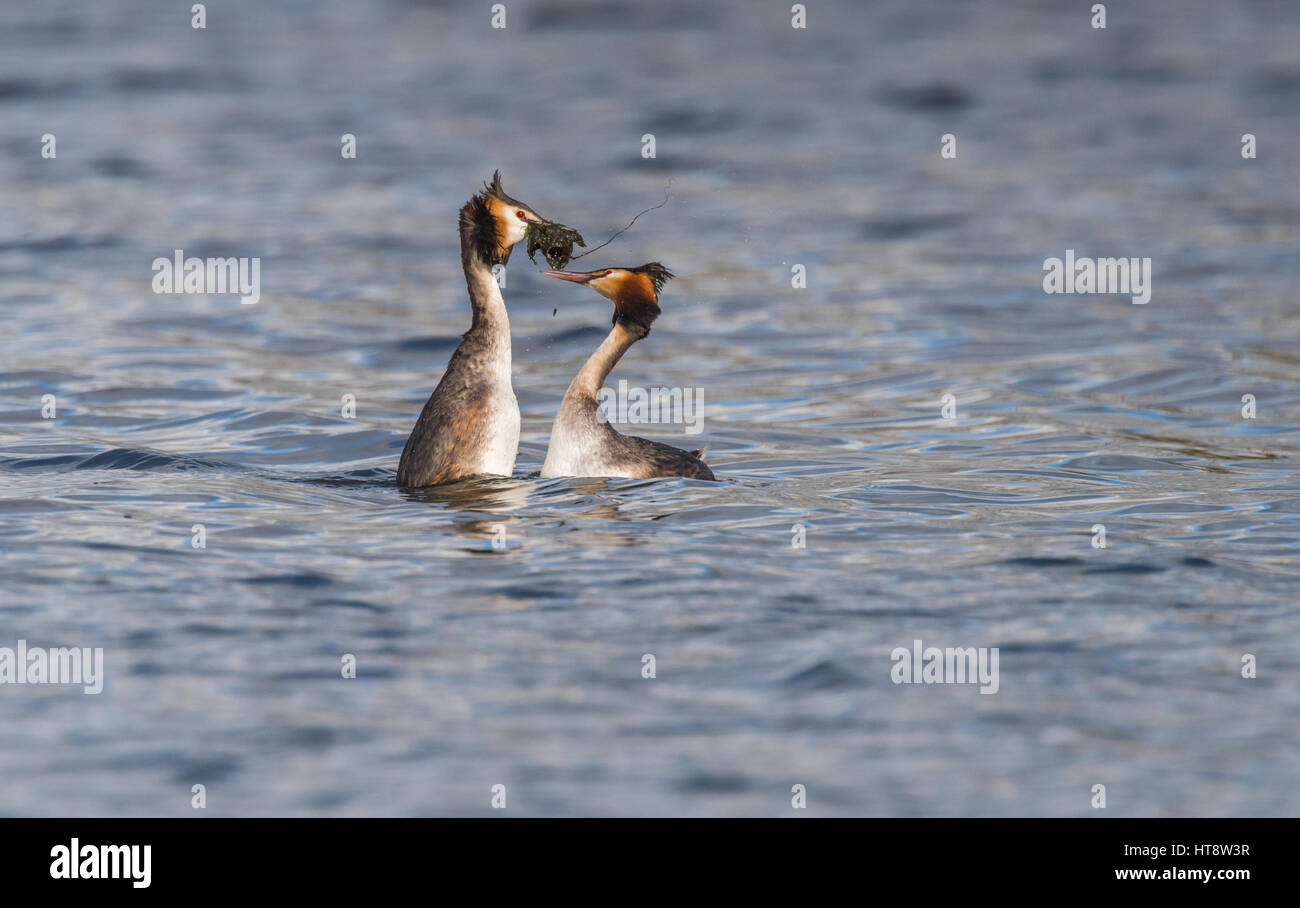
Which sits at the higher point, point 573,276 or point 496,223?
point 496,223

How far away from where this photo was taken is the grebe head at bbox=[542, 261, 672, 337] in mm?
11844

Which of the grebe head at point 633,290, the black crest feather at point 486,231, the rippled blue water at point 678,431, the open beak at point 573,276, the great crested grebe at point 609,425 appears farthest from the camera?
the grebe head at point 633,290

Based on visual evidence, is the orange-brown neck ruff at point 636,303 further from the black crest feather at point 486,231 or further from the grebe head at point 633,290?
the black crest feather at point 486,231

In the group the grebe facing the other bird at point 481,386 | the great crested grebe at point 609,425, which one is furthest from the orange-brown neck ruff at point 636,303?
the grebe facing the other bird at point 481,386

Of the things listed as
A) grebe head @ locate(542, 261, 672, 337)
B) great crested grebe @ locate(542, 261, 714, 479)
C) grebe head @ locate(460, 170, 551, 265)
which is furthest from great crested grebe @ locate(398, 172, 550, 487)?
grebe head @ locate(542, 261, 672, 337)

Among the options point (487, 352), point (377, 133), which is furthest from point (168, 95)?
point (487, 352)

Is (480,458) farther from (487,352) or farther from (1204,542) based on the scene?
(1204,542)

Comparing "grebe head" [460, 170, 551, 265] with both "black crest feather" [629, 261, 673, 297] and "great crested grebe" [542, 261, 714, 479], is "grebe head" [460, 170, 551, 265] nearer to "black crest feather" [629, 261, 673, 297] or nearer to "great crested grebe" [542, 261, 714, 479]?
"great crested grebe" [542, 261, 714, 479]

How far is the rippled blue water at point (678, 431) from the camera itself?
24.5 ft

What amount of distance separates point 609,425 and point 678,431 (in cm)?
314

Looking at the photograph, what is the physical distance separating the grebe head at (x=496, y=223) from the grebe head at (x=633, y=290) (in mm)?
474

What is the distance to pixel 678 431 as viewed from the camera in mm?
14820

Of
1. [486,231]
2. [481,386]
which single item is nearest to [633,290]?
[486,231]

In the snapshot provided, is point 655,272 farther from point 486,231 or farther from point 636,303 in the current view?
point 486,231
